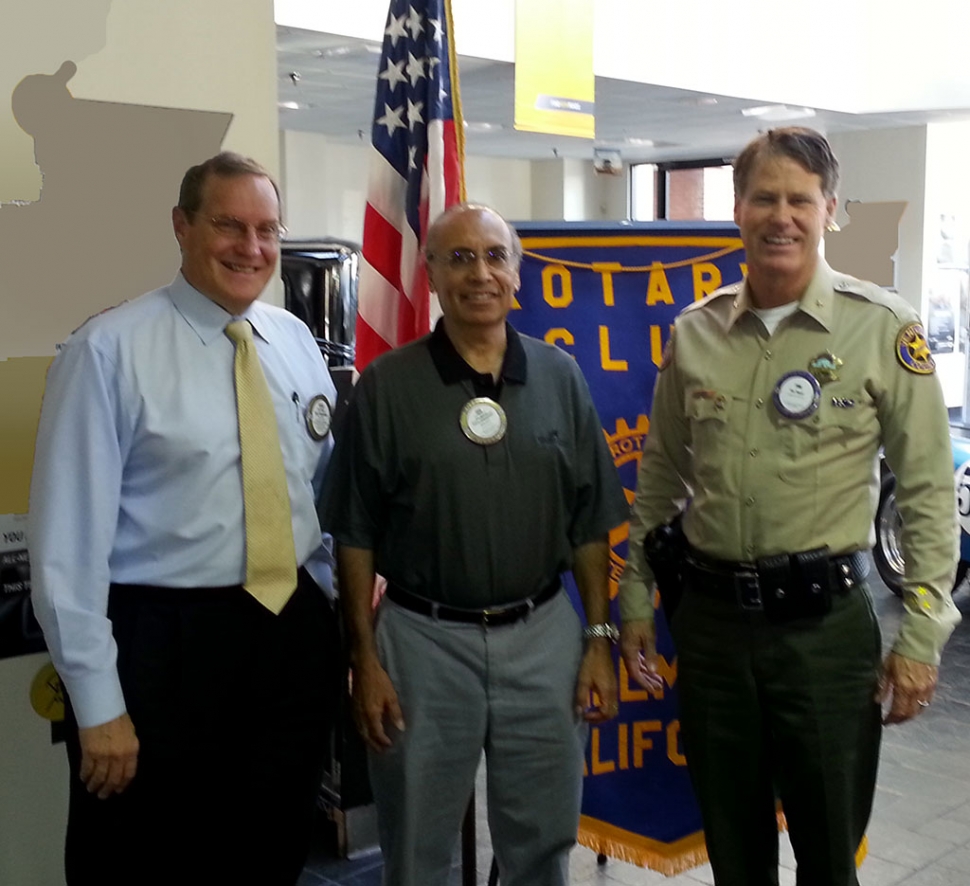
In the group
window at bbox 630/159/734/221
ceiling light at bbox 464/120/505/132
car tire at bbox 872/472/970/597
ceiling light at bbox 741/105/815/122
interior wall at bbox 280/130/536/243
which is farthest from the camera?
window at bbox 630/159/734/221

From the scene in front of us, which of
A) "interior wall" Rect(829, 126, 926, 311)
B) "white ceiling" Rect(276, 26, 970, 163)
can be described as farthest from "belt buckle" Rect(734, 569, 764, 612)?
"interior wall" Rect(829, 126, 926, 311)

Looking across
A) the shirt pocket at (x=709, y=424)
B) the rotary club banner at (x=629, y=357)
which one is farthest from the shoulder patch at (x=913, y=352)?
the rotary club banner at (x=629, y=357)

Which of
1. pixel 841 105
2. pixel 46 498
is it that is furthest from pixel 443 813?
pixel 841 105

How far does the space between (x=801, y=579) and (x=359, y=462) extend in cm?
79

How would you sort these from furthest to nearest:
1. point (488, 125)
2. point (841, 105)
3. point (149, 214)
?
point (488, 125) → point (841, 105) → point (149, 214)

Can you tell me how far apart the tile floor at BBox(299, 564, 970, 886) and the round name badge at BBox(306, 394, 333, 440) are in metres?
1.50

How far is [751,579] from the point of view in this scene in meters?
1.99

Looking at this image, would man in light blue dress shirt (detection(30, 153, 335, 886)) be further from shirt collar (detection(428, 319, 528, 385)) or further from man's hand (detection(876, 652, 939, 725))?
man's hand (detection(876, 652, 939, 725))

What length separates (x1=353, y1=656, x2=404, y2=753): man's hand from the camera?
6.45 feet

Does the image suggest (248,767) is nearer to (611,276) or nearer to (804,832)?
(804,832)

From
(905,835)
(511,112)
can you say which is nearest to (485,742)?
(905,835)

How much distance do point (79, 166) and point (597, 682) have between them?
1420 millimetres

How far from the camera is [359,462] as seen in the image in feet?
6.42

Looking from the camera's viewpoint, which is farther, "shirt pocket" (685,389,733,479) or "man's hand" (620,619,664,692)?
"man's hand" (620,619,664,692)
